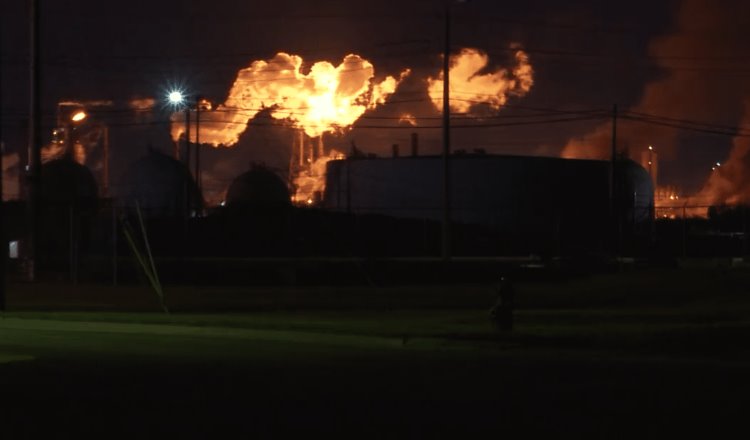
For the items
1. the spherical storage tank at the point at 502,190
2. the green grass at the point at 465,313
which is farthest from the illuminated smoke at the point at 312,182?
the green grass at the point at 465,313

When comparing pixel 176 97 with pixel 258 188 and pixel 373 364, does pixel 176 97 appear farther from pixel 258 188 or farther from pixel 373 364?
pixel 373 364

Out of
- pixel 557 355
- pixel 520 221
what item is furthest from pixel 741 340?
pixel 520 221

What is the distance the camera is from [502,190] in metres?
67.9

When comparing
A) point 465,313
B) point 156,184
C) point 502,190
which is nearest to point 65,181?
point 156,184

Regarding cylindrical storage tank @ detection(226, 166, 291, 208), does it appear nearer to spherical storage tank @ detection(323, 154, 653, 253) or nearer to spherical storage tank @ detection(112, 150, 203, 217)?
spherical storage tank @ detection(112, 150, 203, 217)

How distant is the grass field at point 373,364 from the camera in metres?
11.1

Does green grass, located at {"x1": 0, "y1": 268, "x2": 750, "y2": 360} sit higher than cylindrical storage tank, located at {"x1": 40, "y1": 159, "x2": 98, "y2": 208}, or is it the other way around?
cylindrical storage tank, located at {"x1": 40, "y1": 159, "x2": 98, "y2": 208}

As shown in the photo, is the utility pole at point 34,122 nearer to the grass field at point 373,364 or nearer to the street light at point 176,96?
the grass field at point 373,364

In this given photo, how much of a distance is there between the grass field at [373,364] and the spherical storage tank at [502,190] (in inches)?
1353

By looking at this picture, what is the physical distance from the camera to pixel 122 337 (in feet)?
70.6

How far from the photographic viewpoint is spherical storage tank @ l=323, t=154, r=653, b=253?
66.1 m

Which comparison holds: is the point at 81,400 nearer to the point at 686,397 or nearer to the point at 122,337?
the point at 686,397

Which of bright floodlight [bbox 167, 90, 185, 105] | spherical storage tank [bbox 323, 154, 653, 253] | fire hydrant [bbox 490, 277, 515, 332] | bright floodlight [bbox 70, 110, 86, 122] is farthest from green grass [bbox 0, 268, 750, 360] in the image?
bright floodlight [bbox 70, 110, 86, 122]

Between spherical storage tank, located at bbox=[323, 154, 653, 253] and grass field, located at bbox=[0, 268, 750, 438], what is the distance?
113 feet
